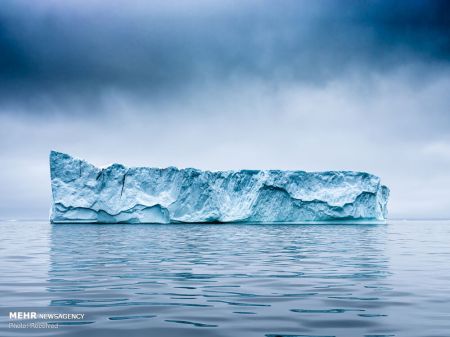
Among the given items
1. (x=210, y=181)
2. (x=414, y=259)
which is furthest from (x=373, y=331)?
(x=210, y=181)

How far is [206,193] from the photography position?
3606cm

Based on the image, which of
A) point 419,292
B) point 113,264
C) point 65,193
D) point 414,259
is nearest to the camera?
point 419,292

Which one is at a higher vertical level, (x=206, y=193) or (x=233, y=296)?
(x=206, y=193)

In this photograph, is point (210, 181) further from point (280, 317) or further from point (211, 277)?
point (280, 317)

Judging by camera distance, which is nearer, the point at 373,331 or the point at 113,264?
the point at 373,331

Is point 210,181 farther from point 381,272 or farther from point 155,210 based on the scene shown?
point 381,272

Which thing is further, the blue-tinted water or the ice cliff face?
the ice cliff face

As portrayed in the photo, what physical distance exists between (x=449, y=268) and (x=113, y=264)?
6.25m

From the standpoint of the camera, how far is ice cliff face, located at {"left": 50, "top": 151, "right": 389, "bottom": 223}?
35656mm

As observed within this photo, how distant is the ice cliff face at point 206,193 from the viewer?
3566 centimetres

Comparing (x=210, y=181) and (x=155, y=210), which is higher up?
(x=210, y=181)

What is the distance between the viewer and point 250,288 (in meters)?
6.32

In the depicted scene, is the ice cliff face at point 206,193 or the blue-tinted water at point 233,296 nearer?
the blue-tinted water at point 233,296

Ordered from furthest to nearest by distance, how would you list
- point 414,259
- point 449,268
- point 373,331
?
point 414,259, point 449,268, point 373,331
